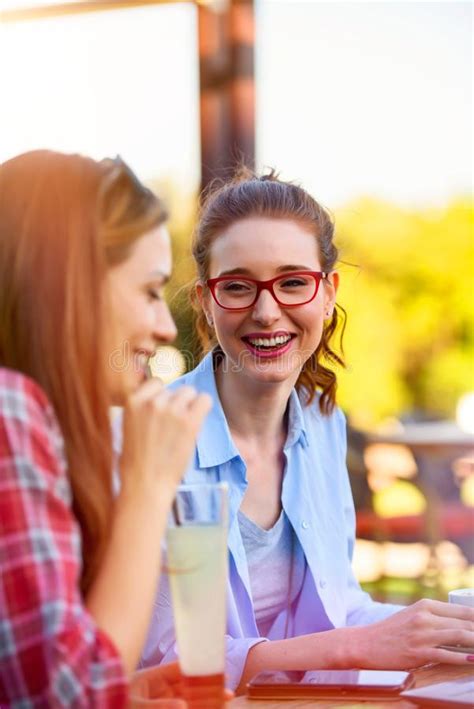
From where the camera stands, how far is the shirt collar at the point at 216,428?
6.70ft

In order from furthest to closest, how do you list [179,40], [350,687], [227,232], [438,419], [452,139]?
[452,139], [179,40], [438,419], [227,232], [350,687]

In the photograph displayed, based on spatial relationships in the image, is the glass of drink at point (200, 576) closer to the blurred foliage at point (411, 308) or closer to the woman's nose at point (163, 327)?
the woman's nose at point (163, 327)

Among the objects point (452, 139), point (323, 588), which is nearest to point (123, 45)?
point (452, 139)

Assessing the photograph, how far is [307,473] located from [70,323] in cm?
118

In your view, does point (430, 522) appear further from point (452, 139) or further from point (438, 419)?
point (452, 139)

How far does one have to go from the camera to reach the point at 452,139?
1614 centimetres

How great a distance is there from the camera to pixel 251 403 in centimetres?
221

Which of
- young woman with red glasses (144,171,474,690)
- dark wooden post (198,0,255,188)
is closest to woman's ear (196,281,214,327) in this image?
young woman with red glasses (144,171,474,690)

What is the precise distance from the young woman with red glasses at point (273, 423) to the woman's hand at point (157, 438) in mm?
793

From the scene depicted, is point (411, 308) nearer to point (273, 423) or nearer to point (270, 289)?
point (273, 423)

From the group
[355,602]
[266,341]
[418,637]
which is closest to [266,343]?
[266,341]

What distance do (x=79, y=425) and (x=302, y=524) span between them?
1.05 meters

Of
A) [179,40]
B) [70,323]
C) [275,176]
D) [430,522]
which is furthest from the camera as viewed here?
[179,40]

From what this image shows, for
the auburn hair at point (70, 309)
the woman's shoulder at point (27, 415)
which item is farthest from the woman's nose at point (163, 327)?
the woman's shoulder at point (27, 415)
